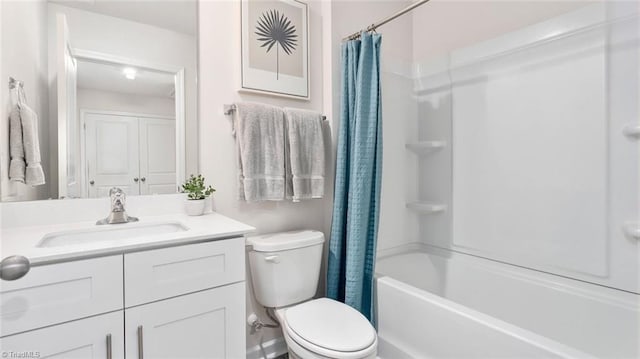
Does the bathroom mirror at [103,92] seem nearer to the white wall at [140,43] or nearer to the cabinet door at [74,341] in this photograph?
Result: the white wall at [140,43]

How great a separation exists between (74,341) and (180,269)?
314mm

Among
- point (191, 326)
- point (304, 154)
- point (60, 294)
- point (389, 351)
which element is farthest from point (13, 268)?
point (389, 351)

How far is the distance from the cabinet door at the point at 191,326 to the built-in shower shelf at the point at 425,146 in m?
1.56

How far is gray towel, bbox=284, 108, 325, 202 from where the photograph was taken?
1662 mm

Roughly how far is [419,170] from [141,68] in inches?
73.6

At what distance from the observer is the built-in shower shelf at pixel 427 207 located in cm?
207

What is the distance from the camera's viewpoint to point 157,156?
4.76ft

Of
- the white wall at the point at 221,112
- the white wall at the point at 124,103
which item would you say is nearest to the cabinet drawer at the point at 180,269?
the white wall at the point at 221,112

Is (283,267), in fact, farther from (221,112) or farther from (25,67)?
(25,67)

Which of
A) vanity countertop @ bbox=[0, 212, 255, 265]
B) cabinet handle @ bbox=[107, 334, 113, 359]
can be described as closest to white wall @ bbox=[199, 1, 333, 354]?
Answer: vanity countertop @ bbox=[0, 212, 255, 265]

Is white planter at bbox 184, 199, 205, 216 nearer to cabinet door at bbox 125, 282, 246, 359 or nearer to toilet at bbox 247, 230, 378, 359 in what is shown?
toilet at bbox 247, 230, 378, 359

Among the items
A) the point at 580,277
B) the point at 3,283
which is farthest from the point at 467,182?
the point at 3,283

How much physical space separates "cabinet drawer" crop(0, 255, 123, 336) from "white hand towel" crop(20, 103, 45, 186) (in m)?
0.61

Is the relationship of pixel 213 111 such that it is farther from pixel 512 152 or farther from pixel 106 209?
pixel 512 152
